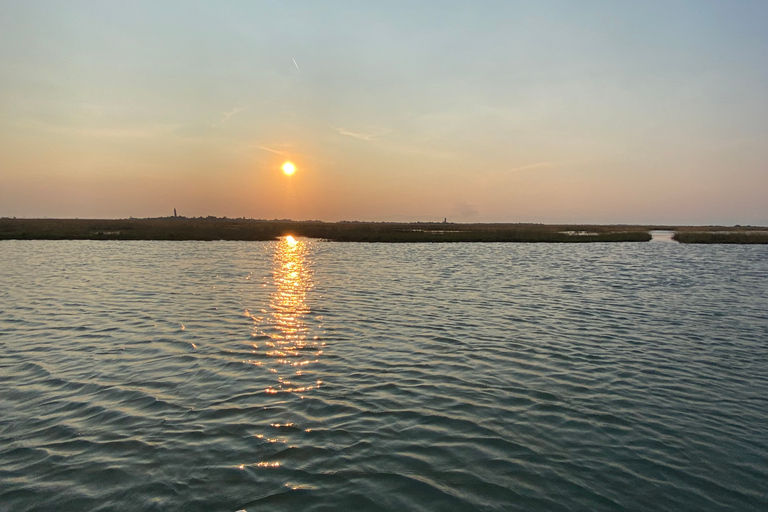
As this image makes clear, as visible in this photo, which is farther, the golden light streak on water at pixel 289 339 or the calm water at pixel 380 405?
the golden light streak on water at pixel 289 339

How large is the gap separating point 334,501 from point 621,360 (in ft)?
30.3

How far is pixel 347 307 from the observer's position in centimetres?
1930

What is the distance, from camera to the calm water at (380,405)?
242 inches

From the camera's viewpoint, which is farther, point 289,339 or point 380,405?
point 289,339

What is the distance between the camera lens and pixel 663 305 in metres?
20.4

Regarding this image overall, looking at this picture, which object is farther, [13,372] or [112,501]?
[13,372]

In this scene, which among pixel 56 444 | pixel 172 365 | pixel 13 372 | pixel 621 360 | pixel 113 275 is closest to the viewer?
pixel 56 444

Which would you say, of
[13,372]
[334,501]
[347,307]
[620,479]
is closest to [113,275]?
[347,307]

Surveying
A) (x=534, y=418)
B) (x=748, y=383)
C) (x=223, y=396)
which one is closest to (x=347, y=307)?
(x=223, y=396)

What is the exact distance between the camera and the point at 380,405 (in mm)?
8844

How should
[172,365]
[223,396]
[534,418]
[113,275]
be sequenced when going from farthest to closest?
[113,275] < [172,365] < [223,396] < [534,418]

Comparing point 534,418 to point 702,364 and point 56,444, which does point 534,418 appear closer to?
point 702,364

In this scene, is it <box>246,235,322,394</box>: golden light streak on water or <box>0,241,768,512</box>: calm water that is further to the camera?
<box>246,235,322,394</box>: golden light streak on water

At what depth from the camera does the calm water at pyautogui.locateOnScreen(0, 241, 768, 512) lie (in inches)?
242
